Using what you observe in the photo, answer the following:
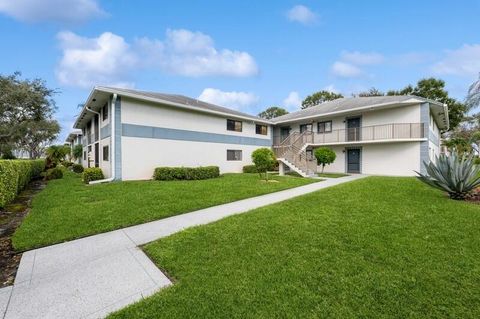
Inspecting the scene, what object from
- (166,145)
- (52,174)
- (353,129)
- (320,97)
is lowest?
(52,174)

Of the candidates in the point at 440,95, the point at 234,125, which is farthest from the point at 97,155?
the point at 440,95

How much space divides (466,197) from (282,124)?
1746 centimetres

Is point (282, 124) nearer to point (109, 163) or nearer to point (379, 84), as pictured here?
point (109, 163)

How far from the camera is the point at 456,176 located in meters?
7.41

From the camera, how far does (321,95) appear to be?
39.1m

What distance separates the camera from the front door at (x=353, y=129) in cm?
1902

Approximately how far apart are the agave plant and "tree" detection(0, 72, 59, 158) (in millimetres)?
28883

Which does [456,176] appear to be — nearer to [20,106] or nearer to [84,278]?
[84,278]

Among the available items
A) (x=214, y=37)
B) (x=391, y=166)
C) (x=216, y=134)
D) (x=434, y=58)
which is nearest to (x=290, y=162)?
(x=216, y=134)

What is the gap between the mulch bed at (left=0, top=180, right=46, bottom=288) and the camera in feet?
12.1

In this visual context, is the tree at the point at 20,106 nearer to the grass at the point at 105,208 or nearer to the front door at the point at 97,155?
the front door at the point at 97,155

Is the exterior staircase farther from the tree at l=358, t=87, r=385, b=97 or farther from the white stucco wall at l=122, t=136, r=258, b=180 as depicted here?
the tree at l=358, t=87, r=385, b=97

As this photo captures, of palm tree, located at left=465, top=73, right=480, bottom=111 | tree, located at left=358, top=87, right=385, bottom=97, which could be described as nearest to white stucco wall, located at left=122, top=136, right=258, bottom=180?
palm tree, located at left=465, top=73, right=480, bottom=111

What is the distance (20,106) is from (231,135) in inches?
784
